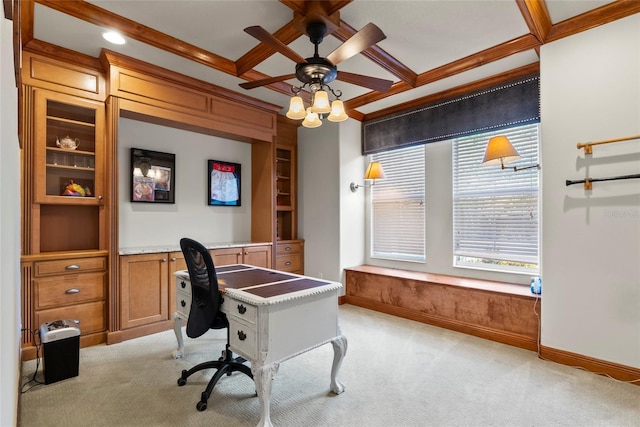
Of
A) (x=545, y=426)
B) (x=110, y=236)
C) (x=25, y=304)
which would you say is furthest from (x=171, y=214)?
(x=545, y=426)

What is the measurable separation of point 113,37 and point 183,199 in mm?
1890

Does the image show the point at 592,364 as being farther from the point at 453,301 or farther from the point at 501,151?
the point at 501,151

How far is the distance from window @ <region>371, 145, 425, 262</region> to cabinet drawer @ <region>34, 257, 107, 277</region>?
3.42 meters

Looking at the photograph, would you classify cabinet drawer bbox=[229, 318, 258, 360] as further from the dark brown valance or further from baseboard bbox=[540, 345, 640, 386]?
the dark brown valance

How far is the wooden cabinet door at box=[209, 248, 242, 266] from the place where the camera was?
151 inches

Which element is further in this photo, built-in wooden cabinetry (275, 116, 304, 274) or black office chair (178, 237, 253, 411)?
built-in wooden cabinetry (275, 116, 304, 274)

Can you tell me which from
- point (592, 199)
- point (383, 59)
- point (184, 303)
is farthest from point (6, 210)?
point (592, 199)

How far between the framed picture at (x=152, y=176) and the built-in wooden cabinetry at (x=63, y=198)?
448 mm

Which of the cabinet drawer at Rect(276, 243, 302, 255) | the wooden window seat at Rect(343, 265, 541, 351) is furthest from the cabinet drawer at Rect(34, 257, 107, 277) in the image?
the wooden window seat at Rect(343, 265, 541, 351)

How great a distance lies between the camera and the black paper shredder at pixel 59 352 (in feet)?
7.73

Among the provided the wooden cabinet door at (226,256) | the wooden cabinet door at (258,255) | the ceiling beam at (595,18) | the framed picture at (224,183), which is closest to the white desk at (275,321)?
the wooden cabinet door at (226,256)

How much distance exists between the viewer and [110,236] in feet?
10.1

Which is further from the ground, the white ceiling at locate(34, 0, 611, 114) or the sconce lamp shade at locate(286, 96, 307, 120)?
the white ceiling at locate(34, 0, 611, 114)

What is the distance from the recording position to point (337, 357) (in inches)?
88.1
